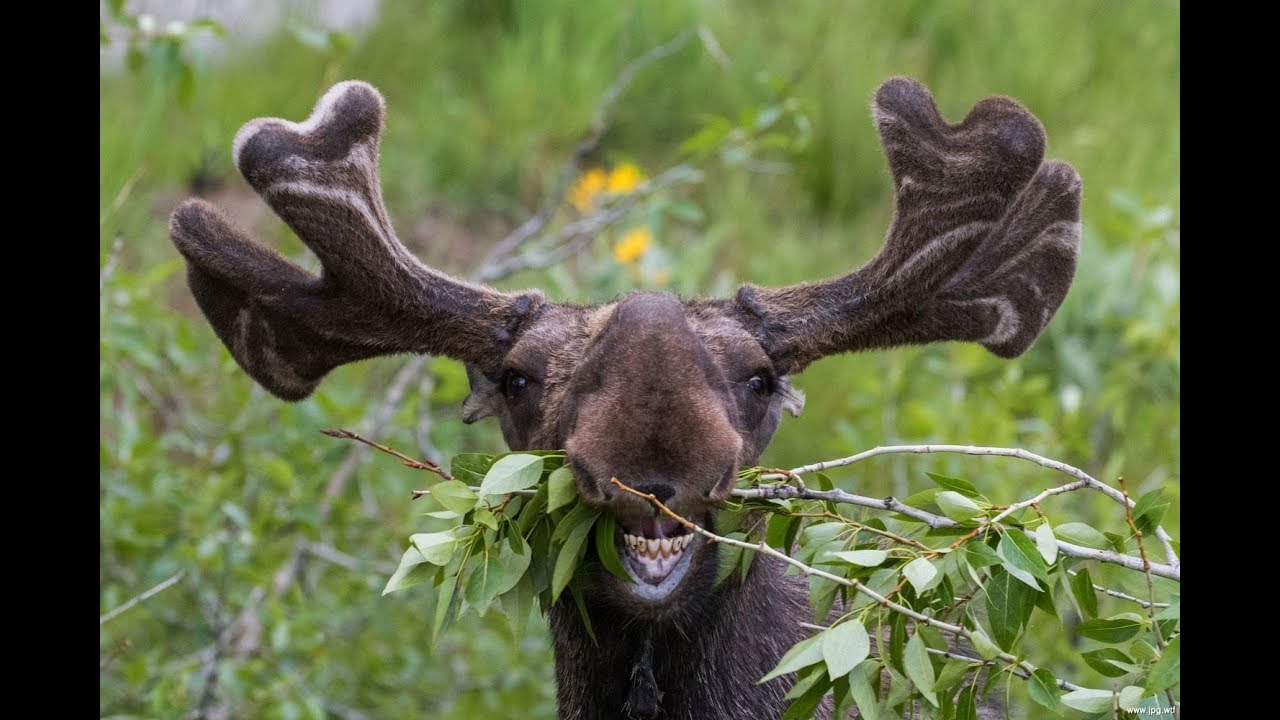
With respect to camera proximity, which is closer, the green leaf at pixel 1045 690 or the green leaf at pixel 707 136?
the green leaf at pixel 1045 690

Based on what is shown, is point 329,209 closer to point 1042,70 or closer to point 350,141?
point 350,141

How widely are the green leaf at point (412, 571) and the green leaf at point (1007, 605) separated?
3.39ft

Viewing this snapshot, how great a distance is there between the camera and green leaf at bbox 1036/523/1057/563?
256 centimetres

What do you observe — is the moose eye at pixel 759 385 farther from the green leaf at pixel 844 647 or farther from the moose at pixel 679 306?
the green leaf at pixel 844 647

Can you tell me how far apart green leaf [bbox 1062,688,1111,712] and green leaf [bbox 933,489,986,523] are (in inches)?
14.0

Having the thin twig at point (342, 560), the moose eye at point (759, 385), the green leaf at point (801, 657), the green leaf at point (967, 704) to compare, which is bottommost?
the green leaf at point (967, 704)

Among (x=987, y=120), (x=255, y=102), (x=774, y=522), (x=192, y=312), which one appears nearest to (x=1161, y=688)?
(x=774, y=522)

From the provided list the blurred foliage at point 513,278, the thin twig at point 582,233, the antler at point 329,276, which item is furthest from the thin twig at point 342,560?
the antler at point 329,276

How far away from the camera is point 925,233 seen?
356 cm

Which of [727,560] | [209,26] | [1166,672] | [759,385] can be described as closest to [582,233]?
[209,26]

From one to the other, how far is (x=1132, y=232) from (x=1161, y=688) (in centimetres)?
468

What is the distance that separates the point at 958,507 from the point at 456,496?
93cm

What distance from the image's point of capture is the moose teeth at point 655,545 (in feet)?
9.70

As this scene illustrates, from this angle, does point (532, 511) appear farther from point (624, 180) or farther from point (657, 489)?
point (624, 180)
